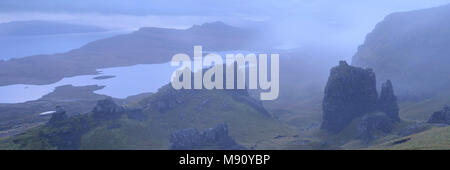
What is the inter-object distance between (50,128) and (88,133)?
412 inches

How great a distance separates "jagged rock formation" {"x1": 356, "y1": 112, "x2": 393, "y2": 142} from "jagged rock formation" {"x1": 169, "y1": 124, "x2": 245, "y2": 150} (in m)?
42.2

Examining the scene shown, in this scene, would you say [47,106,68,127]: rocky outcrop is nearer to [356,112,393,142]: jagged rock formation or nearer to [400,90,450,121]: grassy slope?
[356,112,393,142]: jagged rock formation

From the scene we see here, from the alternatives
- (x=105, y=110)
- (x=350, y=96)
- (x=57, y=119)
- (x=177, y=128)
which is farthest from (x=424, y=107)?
(x=57, y=119)

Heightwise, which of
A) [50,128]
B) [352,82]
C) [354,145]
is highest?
[352,82]

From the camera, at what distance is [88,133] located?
11319cm

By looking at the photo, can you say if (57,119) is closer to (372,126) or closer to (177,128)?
(177,128)

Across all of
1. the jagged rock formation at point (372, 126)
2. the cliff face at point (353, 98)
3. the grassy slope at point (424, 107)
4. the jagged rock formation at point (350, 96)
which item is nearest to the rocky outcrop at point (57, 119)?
the cliff face at point (353, 98)

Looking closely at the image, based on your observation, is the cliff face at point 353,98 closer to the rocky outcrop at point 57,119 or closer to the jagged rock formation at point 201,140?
the jagged rock formation at point 201,140

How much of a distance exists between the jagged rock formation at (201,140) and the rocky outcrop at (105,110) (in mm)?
30354

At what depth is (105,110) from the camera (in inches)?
4894

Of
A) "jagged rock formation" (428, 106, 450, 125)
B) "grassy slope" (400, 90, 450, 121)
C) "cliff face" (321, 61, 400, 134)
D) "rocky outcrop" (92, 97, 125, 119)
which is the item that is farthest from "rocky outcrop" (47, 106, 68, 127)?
"grassy slope" (400, 90, 450, 121)

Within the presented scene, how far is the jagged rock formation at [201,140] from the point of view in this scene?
10181cm
